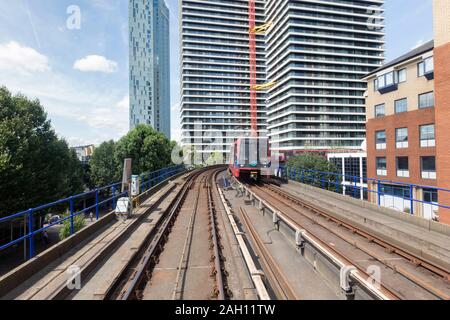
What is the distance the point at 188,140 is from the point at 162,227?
105 meters

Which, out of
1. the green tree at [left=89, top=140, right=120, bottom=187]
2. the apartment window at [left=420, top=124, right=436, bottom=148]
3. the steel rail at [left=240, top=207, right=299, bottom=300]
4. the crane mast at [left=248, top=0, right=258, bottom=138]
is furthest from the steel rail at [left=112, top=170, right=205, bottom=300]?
the crane mast at [left=248, top=0, right=258, bottom=138]

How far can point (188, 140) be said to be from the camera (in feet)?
371

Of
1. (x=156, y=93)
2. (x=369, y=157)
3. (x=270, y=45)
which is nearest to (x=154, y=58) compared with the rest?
(x=156, y=93)

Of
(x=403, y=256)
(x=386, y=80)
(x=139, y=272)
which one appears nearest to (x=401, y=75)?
(x=386, y=80)

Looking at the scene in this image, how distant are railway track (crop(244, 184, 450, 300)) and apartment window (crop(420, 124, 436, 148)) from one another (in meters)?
23.6

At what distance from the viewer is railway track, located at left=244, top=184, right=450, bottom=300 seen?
5.30 meters

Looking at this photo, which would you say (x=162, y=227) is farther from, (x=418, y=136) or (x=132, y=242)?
(x=418, y=136)

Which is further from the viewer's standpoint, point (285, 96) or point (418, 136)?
point (285, 96)

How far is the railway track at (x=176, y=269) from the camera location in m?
5.20

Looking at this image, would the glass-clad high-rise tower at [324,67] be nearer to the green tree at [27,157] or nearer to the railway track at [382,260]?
the green tree at [27,157]

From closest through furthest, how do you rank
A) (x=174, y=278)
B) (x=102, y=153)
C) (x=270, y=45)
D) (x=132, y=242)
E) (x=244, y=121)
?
(x=174, y=278) → (x=132, y=242) → (x=102, y=153) → (x=270, y=45) → (x=244, y=121)

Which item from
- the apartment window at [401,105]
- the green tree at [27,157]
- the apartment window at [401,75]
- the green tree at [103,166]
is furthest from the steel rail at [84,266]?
the green tree at [103,166]

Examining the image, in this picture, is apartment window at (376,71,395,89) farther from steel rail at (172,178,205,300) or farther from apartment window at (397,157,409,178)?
steel rail at (172,178,205,300)
